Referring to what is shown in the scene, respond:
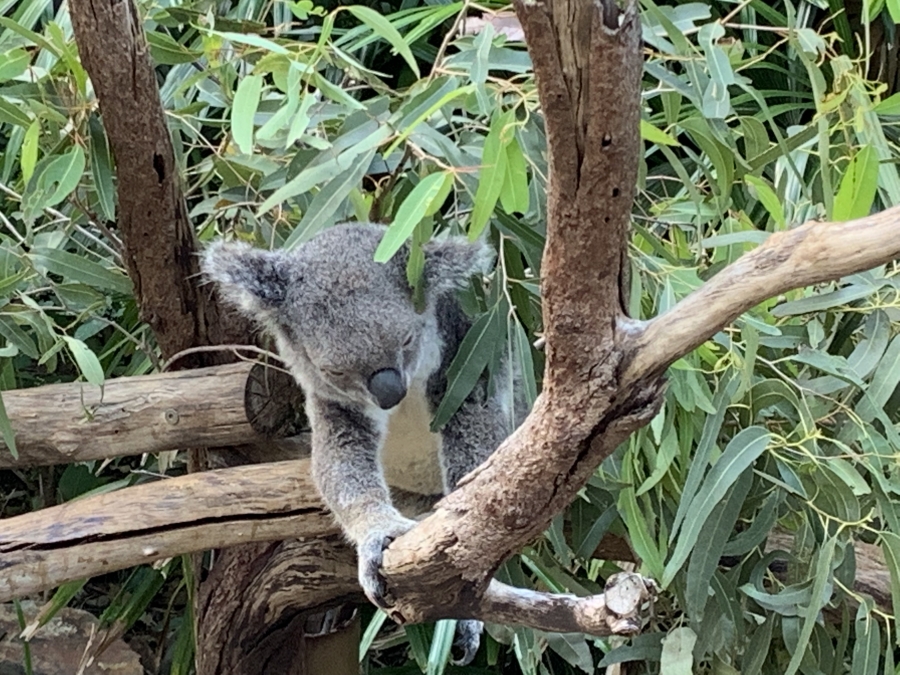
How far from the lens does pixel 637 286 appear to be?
1.55 m

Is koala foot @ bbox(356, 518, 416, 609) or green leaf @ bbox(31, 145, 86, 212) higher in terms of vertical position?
green leaf @ bbox(31, 145, 86, 212)

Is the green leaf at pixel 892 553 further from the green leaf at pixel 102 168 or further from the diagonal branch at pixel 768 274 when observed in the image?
the green leaf at pixel 102 168

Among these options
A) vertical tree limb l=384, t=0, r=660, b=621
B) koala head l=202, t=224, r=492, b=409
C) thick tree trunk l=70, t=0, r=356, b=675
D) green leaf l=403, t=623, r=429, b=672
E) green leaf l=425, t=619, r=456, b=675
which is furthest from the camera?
green leaf l=403, t=623, r=429, b=672

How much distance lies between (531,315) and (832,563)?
0.62m

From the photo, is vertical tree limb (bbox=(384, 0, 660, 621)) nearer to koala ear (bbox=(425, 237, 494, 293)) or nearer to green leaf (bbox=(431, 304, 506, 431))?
green leaf (bbox=(431, 304, 506, 431))

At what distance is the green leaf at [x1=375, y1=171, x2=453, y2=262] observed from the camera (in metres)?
1.18

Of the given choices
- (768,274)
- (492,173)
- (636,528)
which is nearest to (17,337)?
(492,173)

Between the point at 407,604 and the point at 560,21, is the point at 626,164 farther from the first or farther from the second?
the point at 407,604

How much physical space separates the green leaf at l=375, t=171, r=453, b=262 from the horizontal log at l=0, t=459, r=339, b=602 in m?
0.69

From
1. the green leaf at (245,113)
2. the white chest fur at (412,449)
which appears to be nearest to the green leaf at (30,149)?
the green leaf at (245,113)

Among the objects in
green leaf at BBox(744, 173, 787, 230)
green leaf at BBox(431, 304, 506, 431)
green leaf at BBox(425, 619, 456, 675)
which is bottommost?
green leaf at BBox(425, 619, 456, 675)

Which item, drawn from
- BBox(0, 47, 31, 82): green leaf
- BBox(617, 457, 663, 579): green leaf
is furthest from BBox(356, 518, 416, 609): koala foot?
BBox(0, 47, 31, 82): green leaf

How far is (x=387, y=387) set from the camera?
5.26 feet

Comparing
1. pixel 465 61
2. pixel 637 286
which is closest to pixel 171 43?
pixel 465 61
